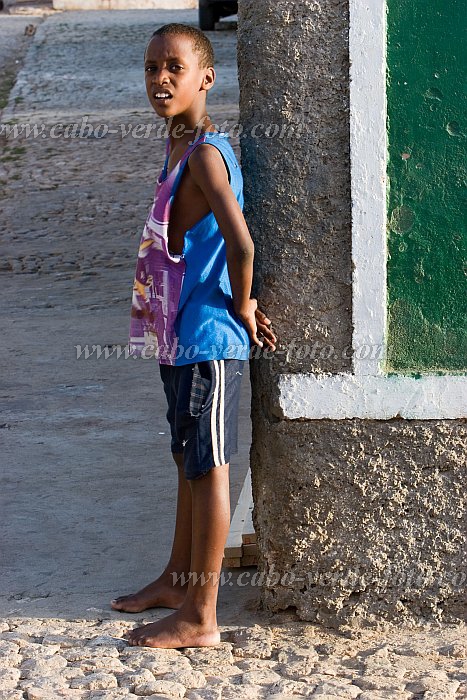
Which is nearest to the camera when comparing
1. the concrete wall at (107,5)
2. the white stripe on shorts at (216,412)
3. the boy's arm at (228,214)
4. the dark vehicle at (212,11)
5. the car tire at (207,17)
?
the boy's arm at (228,214)

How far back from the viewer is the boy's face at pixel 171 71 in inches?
114

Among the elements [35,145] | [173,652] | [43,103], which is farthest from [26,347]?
[43,103]

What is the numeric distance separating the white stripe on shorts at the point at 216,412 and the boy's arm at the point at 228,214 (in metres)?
0.18

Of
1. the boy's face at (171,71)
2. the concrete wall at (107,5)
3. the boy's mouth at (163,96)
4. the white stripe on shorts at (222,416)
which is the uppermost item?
the concrete wall at (107,5)

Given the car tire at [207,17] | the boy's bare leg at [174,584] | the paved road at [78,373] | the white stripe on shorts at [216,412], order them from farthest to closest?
the car tire at [207,17] → the paved road at [78,373] → the boy's bare leg at [174,584] → the white stripe on shorts at [216,412]

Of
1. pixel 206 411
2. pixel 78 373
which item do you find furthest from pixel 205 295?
pixel 78 373

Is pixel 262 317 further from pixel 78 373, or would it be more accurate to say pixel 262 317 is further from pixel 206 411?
pixel 78 373

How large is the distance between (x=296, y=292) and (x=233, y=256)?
0.23 m

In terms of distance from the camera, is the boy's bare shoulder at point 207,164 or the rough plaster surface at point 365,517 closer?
the boy's bare shoulder at point 207,164

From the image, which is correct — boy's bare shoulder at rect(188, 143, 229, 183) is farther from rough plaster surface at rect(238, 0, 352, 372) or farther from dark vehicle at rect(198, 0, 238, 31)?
dark vehicle at rect(198, 0, 238, 31)

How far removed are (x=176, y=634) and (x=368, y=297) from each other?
3.44 feet

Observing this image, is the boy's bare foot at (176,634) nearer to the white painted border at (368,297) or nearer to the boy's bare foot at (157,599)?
the boy's bare foot at (157,599)

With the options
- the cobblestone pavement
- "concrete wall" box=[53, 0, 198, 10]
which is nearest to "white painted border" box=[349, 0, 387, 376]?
the cobblestone pavement

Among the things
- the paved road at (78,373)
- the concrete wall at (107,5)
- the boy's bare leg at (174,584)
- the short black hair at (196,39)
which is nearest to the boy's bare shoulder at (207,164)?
the short black hair at (196,39)
